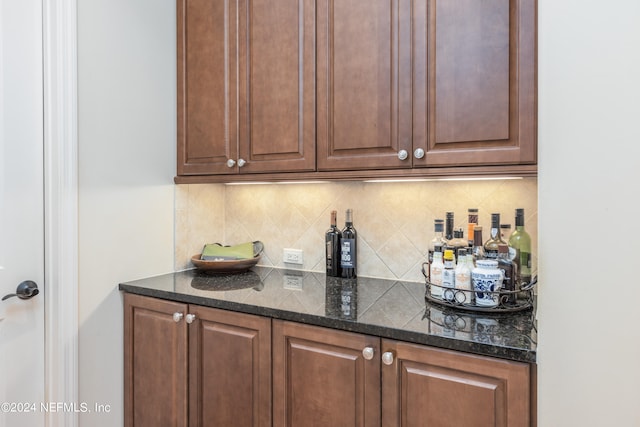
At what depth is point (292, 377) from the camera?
3.98 ft

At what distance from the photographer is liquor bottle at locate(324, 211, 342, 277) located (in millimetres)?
1764

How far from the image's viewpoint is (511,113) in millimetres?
1157

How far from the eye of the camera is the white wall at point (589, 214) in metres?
0.76

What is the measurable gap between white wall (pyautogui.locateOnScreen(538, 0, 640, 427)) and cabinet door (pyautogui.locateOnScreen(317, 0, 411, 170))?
19.7 inches

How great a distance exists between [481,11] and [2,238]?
1.78 metres

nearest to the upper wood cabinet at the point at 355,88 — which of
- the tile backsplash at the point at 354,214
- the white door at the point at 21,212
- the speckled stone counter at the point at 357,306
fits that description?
the tile backsplash at the point at 354,214

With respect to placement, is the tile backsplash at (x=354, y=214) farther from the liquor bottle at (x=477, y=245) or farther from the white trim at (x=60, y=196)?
the white trim at (x=60, y=196)

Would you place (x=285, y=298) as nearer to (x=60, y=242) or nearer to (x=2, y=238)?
(x=60, y=242)

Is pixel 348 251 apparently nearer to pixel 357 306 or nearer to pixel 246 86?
pixel 357 306

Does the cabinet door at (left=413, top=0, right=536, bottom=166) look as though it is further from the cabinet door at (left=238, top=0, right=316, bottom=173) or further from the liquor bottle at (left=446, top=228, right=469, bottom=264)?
the cabinet door at (left=238, top=0, right=316, bottom=173)

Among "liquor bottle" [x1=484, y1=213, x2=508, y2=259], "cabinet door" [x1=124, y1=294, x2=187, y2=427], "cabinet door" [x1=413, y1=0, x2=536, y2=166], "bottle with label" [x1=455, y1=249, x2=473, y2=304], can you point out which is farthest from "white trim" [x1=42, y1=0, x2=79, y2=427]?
"liquor bottle" [x1=484, y1=213, x2=508, y2=259]

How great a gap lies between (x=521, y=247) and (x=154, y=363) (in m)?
1.47

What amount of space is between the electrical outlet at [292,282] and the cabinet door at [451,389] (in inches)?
23.3

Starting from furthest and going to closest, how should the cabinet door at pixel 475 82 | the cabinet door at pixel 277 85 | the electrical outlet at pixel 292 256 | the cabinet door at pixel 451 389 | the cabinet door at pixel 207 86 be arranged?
the electrical outlet at pixel 292 256 → the cabinet door at pixel 207 86 → the cabinet door at pixel 277 85 → the cabinet door at pixel 475 82 → the cabinet door at pixel 451 389
